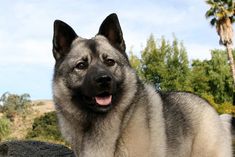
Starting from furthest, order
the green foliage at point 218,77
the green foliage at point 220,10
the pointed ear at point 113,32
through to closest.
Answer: the green foliage at point 218,77, the green foliage at point 220,10, the pointed ear at point 113,32

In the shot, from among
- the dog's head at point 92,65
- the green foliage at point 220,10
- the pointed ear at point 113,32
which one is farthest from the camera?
the green foliage at point 220,10

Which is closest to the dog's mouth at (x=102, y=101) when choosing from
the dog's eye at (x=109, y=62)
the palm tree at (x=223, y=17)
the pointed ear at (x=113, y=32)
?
the dog's eye at (x=109, y=62)

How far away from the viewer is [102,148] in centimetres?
577

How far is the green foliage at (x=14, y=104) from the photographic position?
71.8 meters

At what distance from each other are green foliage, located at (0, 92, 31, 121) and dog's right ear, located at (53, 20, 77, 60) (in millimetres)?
66478

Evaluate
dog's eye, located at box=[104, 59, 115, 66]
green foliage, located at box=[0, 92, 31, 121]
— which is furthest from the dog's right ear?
green foliage, located at box=[0, 92, 31, 121]

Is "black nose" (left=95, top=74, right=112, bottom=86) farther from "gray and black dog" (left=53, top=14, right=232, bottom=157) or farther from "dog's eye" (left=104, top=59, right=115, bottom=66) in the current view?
"dog's eye" (left=104, top=59, right=115, bottom=66)

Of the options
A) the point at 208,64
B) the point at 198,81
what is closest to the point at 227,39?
the point at 198,81

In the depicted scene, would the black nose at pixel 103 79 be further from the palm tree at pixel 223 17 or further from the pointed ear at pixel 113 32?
the palm tree at pixel 223 17

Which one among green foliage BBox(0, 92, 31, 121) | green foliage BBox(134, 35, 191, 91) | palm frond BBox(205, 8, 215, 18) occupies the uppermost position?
palm frond BBox(205, 8, 215, 18)

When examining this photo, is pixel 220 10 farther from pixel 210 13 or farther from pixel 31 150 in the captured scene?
pixel 31 150

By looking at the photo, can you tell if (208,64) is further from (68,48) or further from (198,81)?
(68,48)

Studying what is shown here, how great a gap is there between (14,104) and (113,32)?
224 ft

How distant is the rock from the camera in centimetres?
1016
